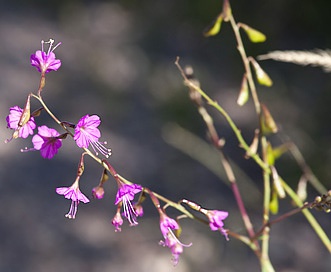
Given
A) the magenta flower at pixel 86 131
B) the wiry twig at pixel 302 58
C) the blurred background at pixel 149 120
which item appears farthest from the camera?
the blurred background at pixel 149 120

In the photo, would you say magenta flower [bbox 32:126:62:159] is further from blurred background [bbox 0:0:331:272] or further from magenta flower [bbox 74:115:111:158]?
blurred background [bbox 0:0:331:272]

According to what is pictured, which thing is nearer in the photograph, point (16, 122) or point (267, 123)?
point (16, 122)

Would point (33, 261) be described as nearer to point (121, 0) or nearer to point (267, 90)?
point (267, 90)

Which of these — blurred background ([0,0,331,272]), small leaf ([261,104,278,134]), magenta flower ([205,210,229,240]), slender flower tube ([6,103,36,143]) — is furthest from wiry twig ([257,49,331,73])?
blurred background ([0,0,331,272])

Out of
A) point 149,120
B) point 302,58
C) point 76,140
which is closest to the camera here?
point 76,140

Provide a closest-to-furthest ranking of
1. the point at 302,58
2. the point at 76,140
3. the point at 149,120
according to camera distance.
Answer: the point at 76,140 → the point at 302,58 → the point at 149,120

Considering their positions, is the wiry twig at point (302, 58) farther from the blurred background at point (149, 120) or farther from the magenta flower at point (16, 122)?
the blurred background at point (149, 120)

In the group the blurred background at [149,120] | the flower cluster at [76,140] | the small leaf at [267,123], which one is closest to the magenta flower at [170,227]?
the flower cluster at [76,140]

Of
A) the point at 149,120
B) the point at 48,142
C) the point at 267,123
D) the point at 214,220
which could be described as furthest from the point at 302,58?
the point at 149,120

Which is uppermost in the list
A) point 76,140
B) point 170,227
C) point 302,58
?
point 302,58

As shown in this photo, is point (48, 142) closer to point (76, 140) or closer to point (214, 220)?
Result: point (76, 140)
